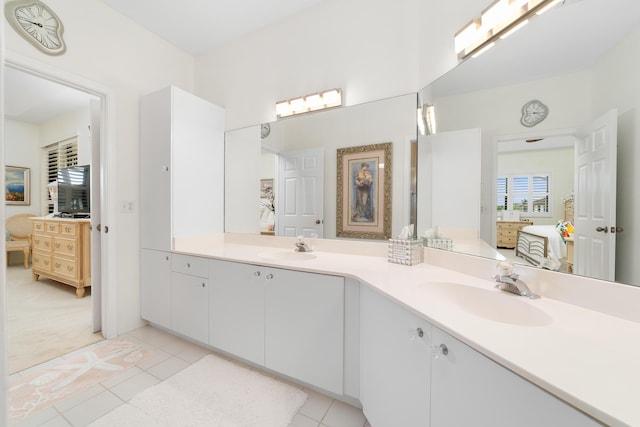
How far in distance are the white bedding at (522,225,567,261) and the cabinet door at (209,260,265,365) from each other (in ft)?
4.75

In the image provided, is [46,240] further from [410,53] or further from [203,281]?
[410,53]

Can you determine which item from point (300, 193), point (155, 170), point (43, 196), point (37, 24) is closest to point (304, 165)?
point (300, 193)

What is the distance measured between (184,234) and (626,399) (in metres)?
2.49

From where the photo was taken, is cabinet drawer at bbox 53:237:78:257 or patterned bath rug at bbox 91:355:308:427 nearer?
patterned bath rug at bbox 91:355:308:427

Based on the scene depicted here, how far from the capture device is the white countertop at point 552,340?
45 centimetres

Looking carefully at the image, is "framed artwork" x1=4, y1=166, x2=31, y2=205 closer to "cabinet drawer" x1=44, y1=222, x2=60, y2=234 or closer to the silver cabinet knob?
"cabinet drawer" x1=44, y1=222, x2=60, y2=234

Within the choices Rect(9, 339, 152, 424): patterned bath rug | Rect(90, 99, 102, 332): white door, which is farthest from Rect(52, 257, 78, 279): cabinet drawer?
Rect(9, 339, 152, 424): patterned bath rug

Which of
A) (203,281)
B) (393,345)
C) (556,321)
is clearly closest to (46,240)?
(203,281)

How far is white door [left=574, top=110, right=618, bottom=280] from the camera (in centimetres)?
81

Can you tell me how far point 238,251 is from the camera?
2.04m

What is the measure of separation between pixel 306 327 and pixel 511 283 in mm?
1035

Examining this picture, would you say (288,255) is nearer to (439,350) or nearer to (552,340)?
(439,350)

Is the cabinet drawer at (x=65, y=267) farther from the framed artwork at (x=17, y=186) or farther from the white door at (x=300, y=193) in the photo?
the white door at (x=300, y=193)

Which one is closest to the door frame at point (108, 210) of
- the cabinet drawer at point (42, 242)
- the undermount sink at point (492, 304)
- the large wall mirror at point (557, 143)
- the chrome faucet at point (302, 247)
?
the chrome faucet at point (302, 247)
